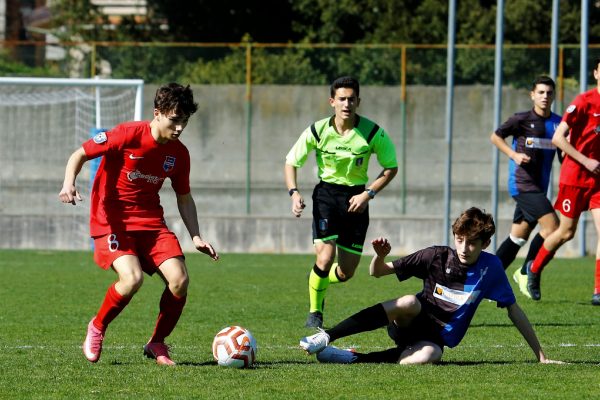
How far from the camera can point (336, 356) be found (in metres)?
7.50

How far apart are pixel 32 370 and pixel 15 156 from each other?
615 inches

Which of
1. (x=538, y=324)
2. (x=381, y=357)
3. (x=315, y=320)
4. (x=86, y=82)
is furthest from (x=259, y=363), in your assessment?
(x=86, y=82)

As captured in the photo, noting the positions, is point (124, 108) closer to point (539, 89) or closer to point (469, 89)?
point (469, 89)

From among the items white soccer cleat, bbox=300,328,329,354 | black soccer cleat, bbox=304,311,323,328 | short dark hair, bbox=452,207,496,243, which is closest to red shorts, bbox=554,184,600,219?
black soccer cleat, bbox=304,311,323,328

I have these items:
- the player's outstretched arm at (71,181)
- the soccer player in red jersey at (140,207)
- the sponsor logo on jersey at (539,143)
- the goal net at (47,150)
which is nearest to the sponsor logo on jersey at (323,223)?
the soccer player in red jersey at (140,207)

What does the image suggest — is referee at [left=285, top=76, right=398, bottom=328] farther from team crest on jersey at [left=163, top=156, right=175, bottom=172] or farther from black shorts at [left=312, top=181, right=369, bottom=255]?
team crest on jersey at [left=163, top=156, right=175, bottom=172]

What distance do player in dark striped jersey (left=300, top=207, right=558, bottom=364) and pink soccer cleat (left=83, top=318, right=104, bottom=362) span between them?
1236mm

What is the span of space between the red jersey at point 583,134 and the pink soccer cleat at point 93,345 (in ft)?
16.3

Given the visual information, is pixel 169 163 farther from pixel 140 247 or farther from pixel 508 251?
pixel 508 251

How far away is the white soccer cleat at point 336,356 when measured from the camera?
294 inches

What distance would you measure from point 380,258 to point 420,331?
0.65 metres

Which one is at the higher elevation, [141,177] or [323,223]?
[141,177]

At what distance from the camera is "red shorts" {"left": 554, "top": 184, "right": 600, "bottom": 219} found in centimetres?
1082

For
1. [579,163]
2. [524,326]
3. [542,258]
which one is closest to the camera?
[524,326]
